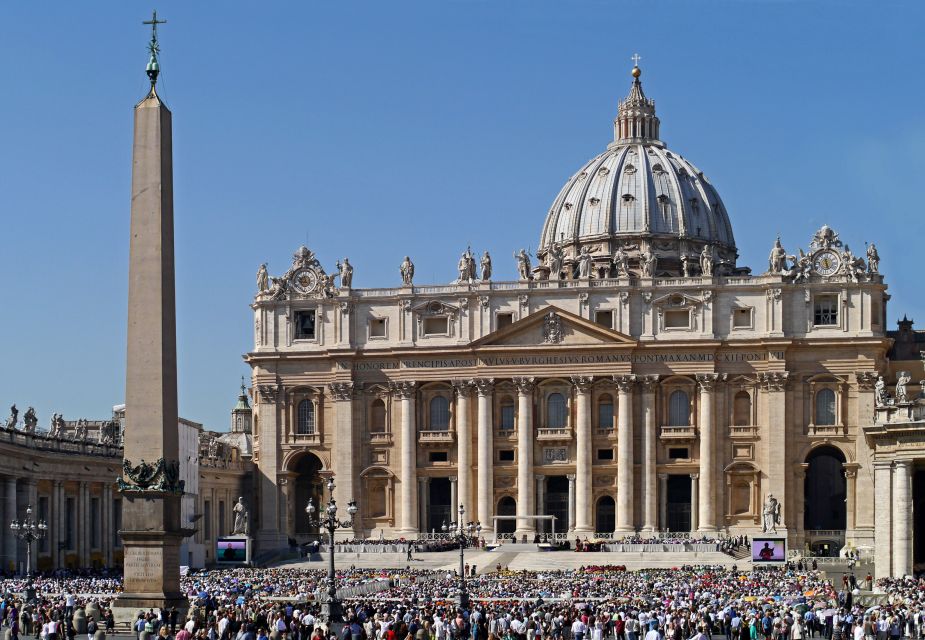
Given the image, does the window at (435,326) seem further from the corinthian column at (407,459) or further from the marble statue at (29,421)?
the marble statue at (29,421)

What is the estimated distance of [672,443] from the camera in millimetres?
98500

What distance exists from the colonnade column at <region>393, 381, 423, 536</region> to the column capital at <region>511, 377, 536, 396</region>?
6212 mm

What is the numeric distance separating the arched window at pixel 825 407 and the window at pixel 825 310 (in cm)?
389

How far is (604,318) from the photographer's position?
9956cm

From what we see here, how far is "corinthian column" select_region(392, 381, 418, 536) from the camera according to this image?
100125 mm

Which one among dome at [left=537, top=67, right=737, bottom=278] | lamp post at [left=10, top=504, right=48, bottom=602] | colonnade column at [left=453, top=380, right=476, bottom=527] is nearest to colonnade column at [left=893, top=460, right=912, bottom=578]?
lamp post at [left=10, top=504, right=48, bottom=602]

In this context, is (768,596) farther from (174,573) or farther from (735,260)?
(735,260)

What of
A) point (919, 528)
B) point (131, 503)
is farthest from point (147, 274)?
point (919, 528)

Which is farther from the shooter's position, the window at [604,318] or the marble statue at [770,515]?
the window at [604,318]

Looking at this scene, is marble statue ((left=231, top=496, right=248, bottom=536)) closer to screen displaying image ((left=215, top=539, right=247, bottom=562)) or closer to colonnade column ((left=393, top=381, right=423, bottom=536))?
screen displaying image ((left=215, top=539, right=247, bottom=562))

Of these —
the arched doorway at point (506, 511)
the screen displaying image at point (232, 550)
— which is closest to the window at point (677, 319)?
the arched doorway at point (506, 511)

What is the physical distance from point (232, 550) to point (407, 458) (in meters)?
18.1

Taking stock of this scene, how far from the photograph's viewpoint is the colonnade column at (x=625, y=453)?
3844 inches

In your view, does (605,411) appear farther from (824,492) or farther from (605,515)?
(824,492)
